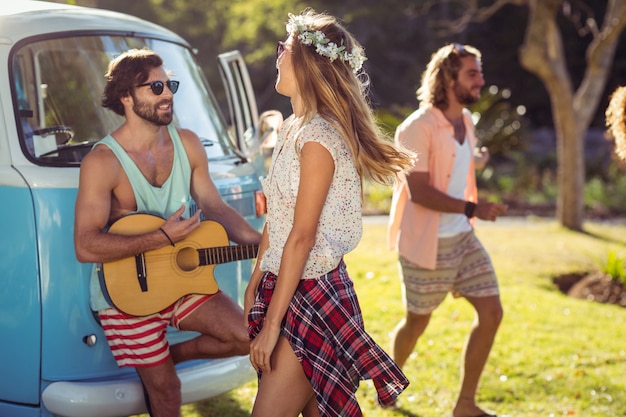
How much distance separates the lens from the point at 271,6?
26328 mm

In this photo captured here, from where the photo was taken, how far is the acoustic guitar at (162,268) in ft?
13.3

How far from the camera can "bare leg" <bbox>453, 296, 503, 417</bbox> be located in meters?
5.28

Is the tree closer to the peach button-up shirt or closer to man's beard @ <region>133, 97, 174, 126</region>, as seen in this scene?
the peach button-up shirt

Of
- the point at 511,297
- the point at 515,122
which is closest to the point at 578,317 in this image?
the point at 511,297

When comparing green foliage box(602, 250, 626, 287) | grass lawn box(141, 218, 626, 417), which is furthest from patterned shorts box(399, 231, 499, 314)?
green foliage box(602, 250, 626, 287)

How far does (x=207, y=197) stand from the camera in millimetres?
4426

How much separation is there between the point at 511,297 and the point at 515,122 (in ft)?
28.5

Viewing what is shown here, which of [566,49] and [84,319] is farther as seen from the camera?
[566,49]

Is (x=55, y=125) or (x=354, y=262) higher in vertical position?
(x=55, y=125)

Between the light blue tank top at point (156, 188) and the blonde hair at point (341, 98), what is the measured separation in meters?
1.12

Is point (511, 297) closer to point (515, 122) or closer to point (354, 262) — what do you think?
point (354, 262)

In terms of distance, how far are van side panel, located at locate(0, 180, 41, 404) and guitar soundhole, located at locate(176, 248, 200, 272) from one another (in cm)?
66

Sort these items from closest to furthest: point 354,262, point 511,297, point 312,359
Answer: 1. point 312,359
2. point 511,297
3. point 354,262

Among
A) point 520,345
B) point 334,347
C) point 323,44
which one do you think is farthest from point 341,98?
point 520,345
